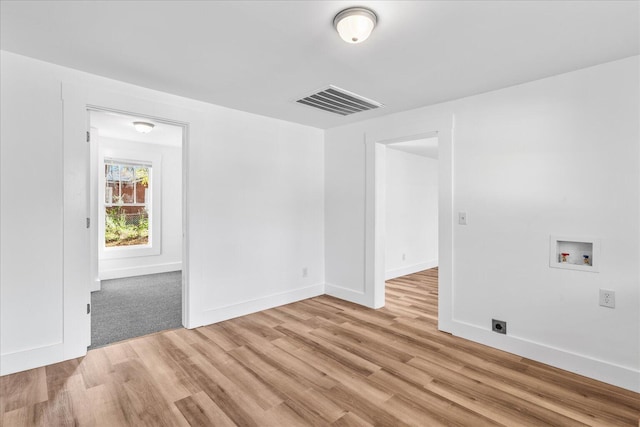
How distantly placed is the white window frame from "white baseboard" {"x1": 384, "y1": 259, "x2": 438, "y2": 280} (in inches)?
179

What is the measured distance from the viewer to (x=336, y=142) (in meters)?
4.59

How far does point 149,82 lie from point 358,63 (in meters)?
1.94

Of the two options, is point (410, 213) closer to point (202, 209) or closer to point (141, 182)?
point (202, 209)

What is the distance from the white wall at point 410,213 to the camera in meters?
5.82

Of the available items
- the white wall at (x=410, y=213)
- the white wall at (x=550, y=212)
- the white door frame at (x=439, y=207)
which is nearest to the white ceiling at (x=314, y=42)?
the white wall at (x=550, y=212)

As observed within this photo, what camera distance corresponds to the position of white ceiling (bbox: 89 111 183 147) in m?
4.45

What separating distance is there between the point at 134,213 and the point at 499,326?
6382 millimetres

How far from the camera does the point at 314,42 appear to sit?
2184mm

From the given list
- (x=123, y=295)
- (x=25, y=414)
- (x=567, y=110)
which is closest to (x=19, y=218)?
(x=25, y=414)

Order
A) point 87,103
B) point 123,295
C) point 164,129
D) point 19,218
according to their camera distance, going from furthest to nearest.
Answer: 1. point 164,129
2. point 123,295
3. point 87,103
4. point 19,218

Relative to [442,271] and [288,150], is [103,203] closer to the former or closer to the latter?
[288,150]

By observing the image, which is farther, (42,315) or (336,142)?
(336,142)

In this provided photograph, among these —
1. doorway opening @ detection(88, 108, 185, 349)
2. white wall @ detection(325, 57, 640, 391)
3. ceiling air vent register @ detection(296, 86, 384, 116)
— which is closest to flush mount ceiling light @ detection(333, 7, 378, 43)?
ceiling air vent register @ detection(296, 86, 384, 116)

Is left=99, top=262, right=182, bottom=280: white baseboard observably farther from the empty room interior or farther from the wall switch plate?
the wall switch plate
